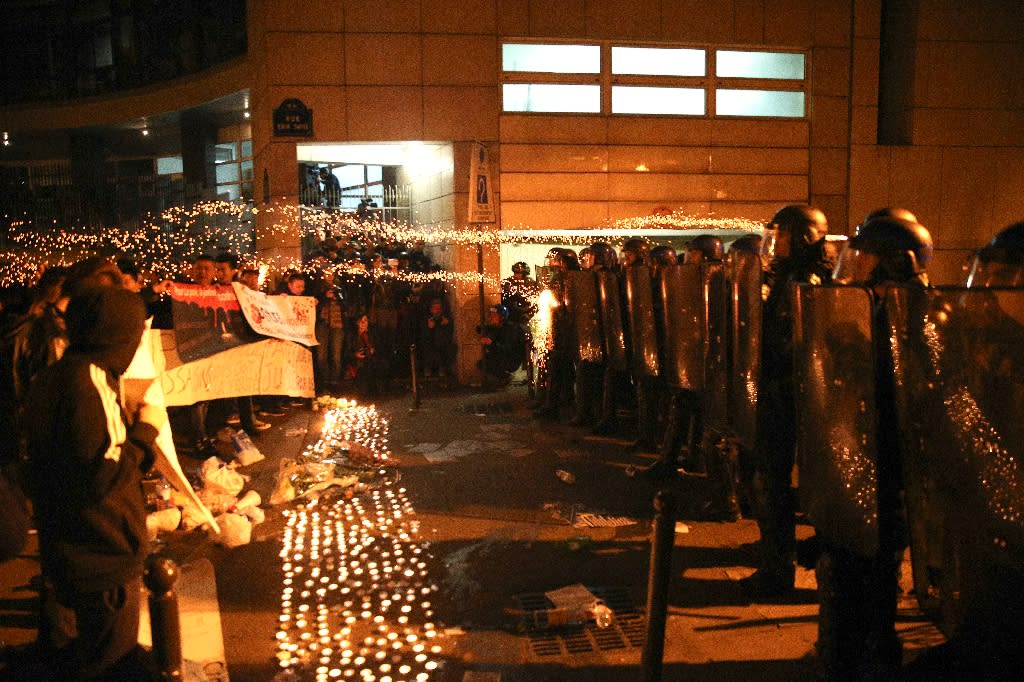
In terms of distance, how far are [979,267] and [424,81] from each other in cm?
1304

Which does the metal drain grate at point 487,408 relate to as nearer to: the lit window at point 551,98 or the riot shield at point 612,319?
the riot shield at point 612,319

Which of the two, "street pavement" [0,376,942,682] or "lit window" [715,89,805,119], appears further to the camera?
"lit window" [715,89,805,119]

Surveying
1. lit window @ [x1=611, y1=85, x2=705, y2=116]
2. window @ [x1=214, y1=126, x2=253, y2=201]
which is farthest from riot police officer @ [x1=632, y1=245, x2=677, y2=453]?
window @ [x1=214, y1=126, x2=253, y2=201]

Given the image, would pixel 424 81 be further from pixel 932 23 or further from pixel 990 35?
pixel 990 35

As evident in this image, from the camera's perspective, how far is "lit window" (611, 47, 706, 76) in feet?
53.7

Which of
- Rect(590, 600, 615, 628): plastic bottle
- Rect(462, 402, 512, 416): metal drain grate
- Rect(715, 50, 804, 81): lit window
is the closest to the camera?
Rect(590, 600, 615, 628): plastic bottle

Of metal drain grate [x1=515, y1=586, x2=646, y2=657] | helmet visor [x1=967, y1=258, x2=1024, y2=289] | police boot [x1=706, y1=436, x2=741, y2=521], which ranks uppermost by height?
helmet visor [x1=967, y1=258, x2=1024, y2=289]

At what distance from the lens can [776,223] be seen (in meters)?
5.84

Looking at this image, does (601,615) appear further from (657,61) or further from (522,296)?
(657,61)

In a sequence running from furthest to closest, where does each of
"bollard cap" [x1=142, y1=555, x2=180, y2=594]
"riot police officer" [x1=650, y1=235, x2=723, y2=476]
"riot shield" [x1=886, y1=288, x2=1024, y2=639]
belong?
"riot police officer" [x1=650, y1=235, x2=723, y2=476] < "bollard cap" [x1=142, y1=555, x2=180, y2=594] < "riot shield" [x1=886, y1=288, x2=1024, y2=639]

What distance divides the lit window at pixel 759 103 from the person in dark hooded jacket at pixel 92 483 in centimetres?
1504

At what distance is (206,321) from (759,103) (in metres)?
12.4

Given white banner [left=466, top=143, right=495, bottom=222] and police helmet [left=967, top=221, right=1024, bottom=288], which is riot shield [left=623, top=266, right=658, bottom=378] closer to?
police helmet [left=967, top=221, right=1024, bottom=288]

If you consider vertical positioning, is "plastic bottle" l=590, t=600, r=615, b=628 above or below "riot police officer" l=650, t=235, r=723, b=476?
below
